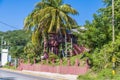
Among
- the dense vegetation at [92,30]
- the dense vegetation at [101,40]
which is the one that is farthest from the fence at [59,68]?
the dense vegetation at [101,40]

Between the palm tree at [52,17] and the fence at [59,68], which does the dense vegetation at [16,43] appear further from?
the palm tree at [52,17]

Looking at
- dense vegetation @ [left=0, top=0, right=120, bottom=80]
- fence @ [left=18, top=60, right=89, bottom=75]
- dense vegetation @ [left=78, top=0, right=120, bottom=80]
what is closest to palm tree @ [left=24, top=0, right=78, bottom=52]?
dense vegetation @ [left=0, top=0, right=120, bottom=80]

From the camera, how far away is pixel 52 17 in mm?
47188

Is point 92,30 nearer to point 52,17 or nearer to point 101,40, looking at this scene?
point 101,40

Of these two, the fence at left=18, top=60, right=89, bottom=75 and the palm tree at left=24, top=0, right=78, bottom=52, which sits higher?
the palm tree at left=24, top=0, right=78, bottom=52

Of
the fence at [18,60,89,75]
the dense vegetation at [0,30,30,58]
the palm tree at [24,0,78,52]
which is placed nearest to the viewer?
the fence at [18,60,89,75]

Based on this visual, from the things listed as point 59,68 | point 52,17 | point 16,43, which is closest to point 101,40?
point 59,68

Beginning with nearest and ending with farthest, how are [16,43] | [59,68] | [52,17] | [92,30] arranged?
[92,30] < [59,68] < [52,17] < [16,43]

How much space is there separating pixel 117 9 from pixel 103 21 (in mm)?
1821

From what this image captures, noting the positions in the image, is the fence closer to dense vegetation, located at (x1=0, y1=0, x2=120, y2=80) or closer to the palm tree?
dense vegetation, located at (x1=0, y1=0, x2=120, y2=80)

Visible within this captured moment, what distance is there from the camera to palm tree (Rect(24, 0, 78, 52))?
155 ft

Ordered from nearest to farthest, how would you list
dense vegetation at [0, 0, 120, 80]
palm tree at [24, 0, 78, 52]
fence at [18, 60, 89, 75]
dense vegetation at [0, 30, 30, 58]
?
1. dense vegetation at [0, 0, 120, 80]
2. fence at [18, 60, 89, 75]
3. palm tree at [24, 0, 78, 52]
4. dense vegetation at [0, 30, 30, 58]

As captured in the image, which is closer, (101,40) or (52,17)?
(101,40)

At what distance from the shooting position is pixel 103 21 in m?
34.4
